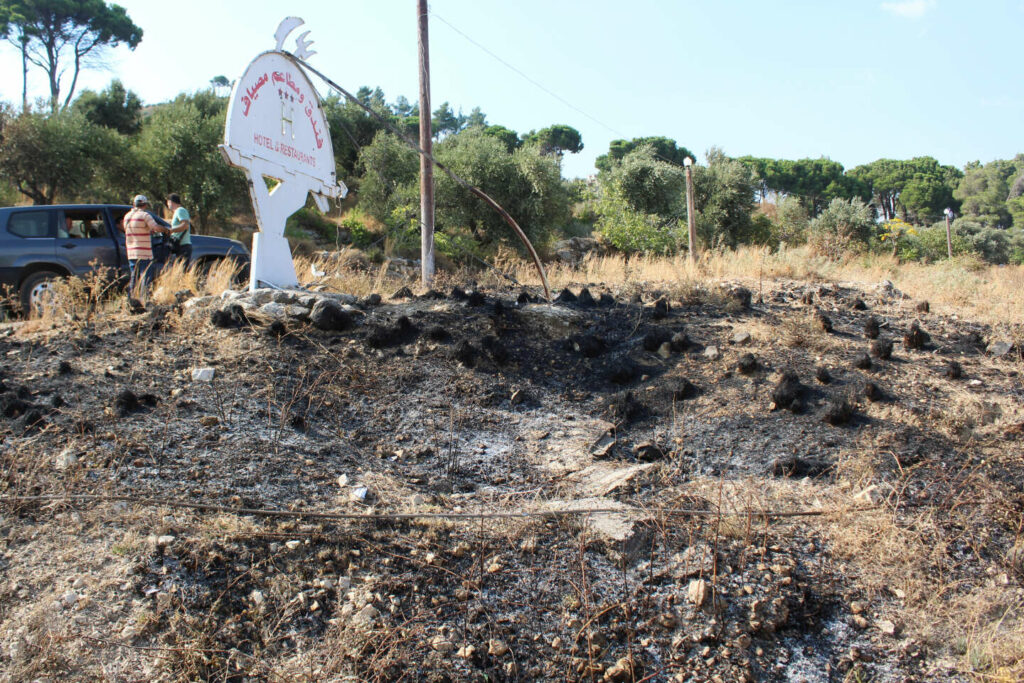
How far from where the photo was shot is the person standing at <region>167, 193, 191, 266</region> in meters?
8.41

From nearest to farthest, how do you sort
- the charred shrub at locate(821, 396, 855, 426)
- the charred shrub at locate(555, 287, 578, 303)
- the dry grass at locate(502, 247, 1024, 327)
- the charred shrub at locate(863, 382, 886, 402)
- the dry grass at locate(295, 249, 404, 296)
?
the charred shrub at locate(821, 396, 855, 426) < the charred shrub at locate(863, 382, 886, 402) < the charred shrub at locate(555, 287, 578, 303) < the dry grass at locate(295, 249, 404, 296) < the dry grass at locate(502, 247, 1024, 327)

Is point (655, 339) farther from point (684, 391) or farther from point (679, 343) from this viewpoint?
point (684, 391)

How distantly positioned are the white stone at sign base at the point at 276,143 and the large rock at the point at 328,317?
3.48 ft

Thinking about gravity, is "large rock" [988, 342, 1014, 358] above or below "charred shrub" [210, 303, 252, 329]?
below

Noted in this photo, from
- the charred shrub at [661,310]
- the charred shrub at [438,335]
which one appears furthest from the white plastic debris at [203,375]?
the charred shrub at [661,310]

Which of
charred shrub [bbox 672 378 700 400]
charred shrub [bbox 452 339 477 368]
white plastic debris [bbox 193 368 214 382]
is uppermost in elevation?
charred shrub [bbox 452 339 477 368]

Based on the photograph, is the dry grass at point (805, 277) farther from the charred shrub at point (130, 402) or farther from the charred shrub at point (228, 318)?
the charred shrub at point (130, 402)

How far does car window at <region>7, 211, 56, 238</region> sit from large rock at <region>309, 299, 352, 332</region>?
14.0ft

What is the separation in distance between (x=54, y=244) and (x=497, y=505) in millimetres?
7362

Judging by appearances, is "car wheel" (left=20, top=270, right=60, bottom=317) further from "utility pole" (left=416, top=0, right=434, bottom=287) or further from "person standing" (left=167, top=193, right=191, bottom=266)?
"utility pole" (left=416, top=0, right=434, bottom=287)

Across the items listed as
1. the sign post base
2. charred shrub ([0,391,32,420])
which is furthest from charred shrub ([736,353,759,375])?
charred shrub ([0,391,32,420])

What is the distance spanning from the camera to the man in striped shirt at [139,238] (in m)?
7.82

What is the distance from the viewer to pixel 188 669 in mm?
2658

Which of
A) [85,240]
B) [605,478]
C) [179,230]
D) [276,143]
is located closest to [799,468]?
[605,478]
